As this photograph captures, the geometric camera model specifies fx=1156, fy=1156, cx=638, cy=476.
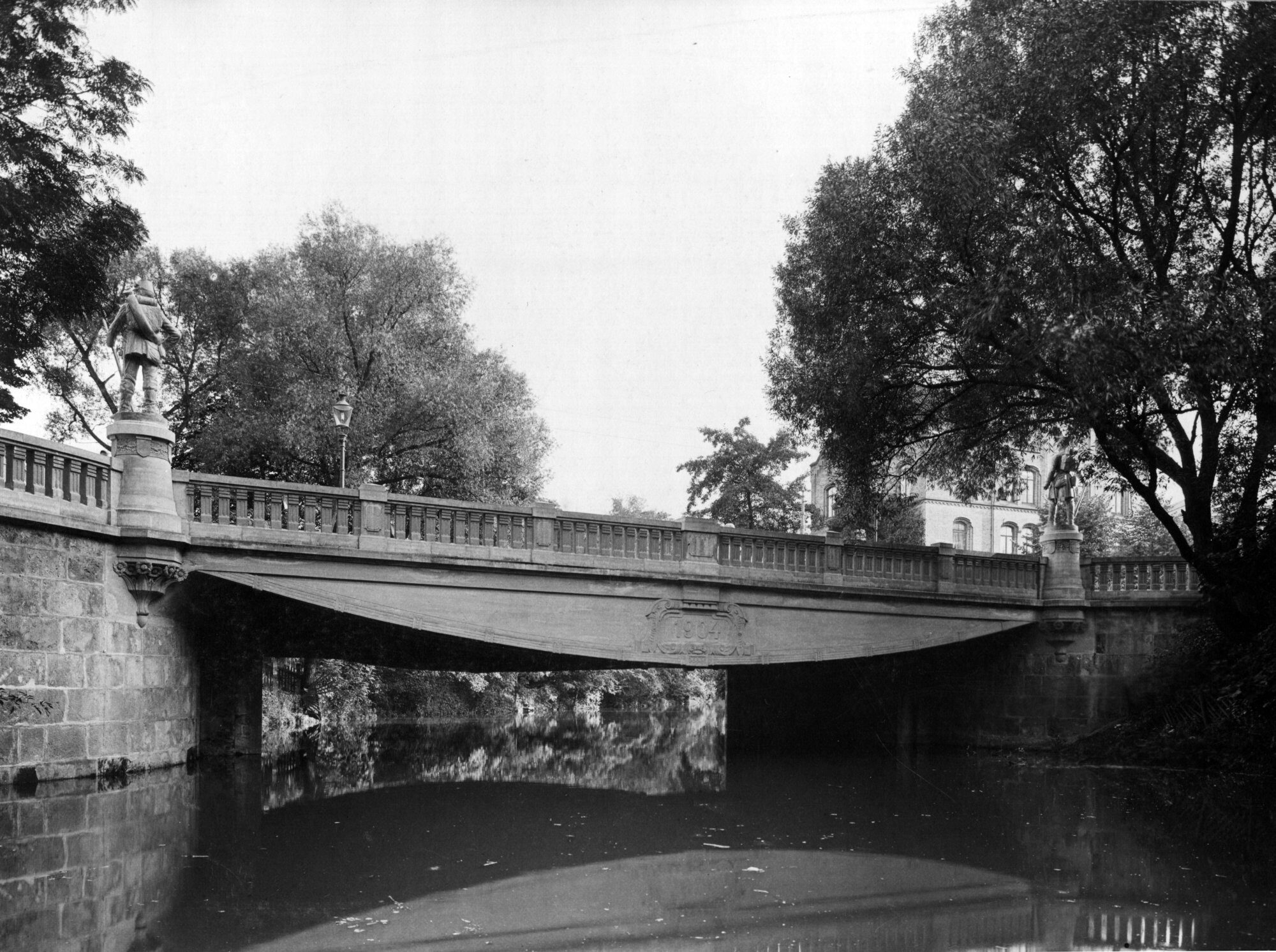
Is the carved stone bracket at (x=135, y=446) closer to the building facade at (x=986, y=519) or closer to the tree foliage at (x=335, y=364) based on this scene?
the tree foliage at (x=335, y=364)

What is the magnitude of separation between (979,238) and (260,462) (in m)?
13.6

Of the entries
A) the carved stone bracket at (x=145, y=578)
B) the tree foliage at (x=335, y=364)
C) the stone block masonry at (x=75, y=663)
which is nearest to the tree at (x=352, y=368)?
the tree foliage at (x=335, y=364)

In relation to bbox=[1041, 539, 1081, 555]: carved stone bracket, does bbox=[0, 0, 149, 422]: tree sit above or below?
above

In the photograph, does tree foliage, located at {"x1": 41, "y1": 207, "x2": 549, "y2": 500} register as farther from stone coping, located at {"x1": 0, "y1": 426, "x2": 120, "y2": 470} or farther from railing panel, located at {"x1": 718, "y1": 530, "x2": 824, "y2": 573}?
stone coping, located at {"x1": 0, "y1": 426, "x2": 120, "y2": 470}

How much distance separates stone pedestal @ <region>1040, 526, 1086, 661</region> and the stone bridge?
0.03 meters

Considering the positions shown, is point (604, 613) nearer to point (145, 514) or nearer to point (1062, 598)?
point (145, 514)

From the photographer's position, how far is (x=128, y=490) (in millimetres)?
12336

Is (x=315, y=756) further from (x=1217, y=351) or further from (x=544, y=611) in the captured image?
(x=1217, y=351)

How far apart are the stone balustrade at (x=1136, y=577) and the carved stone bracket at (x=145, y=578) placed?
14178 mm

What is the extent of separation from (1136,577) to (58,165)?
16494mm

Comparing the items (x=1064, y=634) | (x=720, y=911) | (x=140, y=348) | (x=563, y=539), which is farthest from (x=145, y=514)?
(x=1064, y=634)

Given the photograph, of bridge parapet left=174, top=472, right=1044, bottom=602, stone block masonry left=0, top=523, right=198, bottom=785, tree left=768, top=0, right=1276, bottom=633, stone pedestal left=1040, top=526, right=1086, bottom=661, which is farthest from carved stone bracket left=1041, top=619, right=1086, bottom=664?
stone block masonry left=0, top=523, right=198, bottom=785

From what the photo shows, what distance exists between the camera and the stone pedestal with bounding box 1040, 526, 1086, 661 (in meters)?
18.9

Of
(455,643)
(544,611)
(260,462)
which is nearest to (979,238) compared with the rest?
(544,611)
